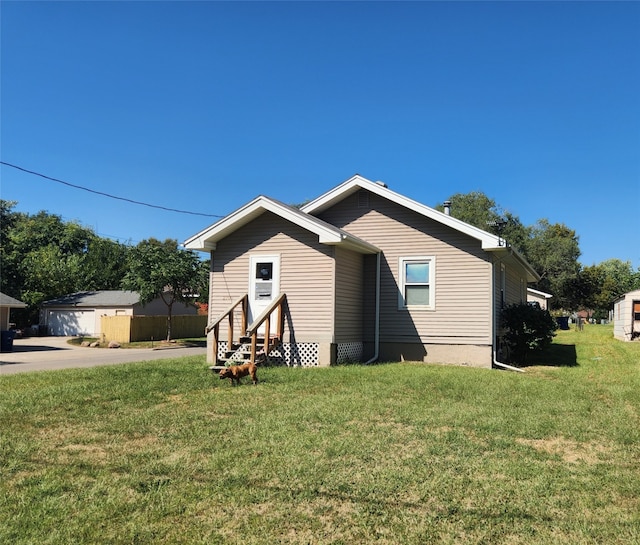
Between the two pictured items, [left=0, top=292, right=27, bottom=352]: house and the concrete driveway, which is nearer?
the concrete driveway

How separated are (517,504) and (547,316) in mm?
11877

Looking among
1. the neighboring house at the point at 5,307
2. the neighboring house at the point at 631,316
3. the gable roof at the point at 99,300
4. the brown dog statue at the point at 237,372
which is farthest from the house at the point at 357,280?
the gable roof at the point at 99,300

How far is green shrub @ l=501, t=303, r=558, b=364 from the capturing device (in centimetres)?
1459

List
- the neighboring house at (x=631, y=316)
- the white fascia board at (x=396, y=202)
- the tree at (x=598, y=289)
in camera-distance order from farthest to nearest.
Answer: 1. the tree at (x=598, y=289)
2. the neighboring house at (x=631, y=316)
3. the white fascia board at (x=396, y=202)

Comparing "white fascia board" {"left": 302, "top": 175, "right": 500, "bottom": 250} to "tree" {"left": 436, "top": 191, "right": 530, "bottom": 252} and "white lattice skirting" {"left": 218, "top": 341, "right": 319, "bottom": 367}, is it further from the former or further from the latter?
"tree" {"left": 436, "top": 191, "right": 530, "bottom": 252}

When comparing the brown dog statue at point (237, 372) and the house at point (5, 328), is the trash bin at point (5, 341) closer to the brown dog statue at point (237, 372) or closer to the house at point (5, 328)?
the house at point (5, 328)

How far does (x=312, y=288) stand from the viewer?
1299 cm

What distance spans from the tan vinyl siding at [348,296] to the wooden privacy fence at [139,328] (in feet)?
67.3

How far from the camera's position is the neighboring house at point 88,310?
116ft

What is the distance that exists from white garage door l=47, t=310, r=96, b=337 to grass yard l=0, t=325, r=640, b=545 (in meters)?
29.4

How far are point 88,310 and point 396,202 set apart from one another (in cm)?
2935

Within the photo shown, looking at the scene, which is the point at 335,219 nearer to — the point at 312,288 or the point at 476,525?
the point at 312,288

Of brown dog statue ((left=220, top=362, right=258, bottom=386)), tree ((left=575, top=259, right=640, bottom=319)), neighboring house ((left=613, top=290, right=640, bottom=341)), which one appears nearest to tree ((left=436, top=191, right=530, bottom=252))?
tree ((left=575, top=259, right=640, bottom=319))

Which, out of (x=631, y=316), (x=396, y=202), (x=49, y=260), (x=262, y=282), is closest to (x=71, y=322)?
(x=49, y=260)
